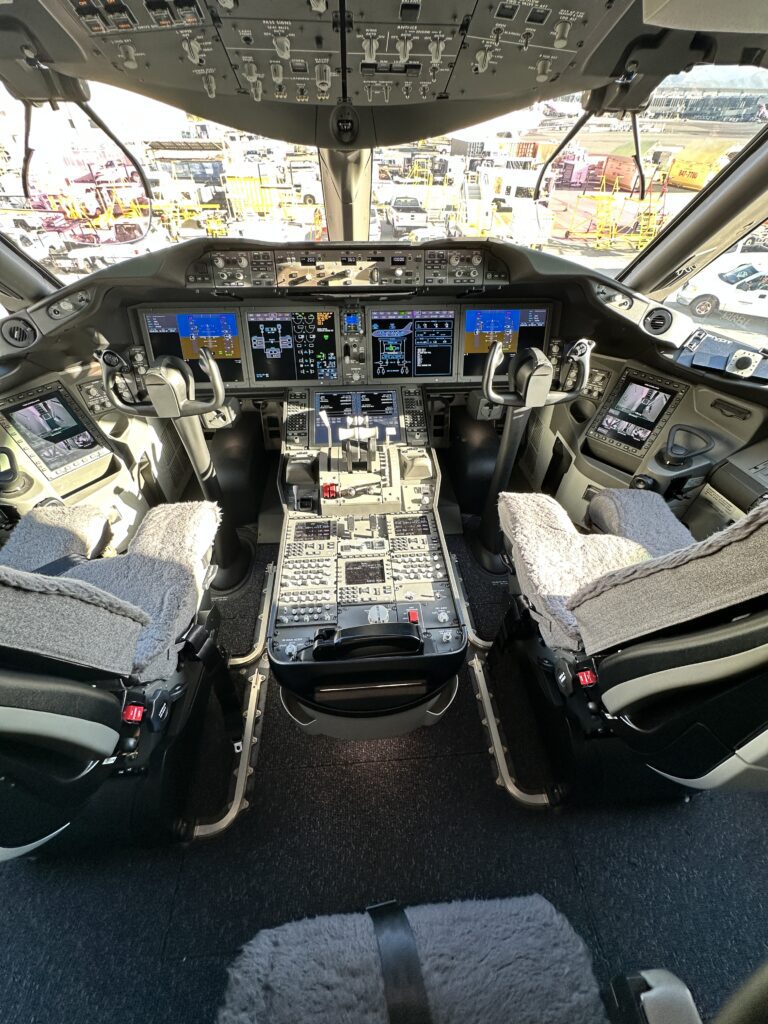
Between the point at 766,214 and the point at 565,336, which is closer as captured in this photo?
the point at 766,214

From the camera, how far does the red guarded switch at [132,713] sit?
1189mm

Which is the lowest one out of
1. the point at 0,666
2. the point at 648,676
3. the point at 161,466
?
the point at 161,466

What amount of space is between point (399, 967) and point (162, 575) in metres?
1.32


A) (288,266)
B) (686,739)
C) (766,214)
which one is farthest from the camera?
(288,266)

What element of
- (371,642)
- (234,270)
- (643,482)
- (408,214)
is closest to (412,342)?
(408,214)

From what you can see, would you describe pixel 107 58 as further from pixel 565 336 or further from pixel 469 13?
pixel 565 336

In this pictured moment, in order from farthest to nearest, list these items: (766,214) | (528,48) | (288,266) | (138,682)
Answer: (288,266)
(766,214)
(528,48)
(138,682)

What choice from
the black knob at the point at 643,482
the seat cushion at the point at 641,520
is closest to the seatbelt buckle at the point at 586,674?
the seat cushion at the point at 641,520

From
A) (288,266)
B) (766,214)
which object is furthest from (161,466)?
(766,214)

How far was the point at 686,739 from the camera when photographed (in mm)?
992

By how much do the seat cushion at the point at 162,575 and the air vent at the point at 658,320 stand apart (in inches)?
91.7

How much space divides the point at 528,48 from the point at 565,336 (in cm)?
156

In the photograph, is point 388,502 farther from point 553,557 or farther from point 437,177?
point 437,177

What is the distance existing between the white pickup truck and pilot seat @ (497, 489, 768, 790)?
2.01 meters
